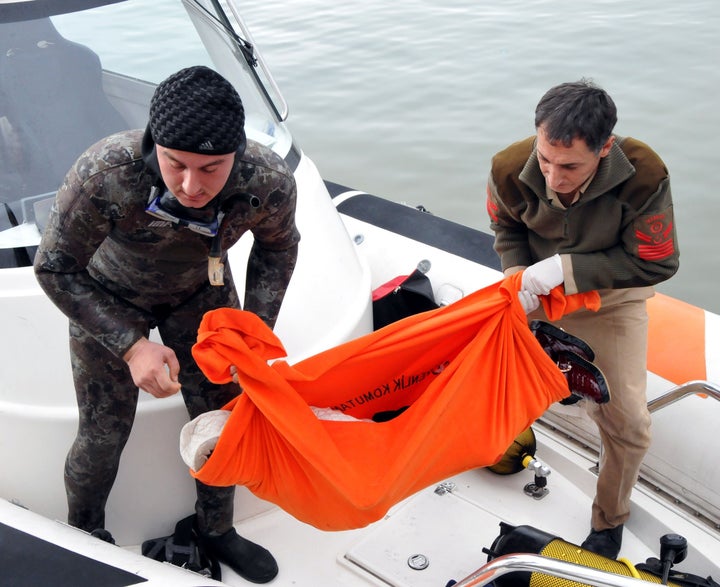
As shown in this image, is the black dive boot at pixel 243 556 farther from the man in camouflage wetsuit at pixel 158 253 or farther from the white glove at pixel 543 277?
the white glove at pixel 543 277

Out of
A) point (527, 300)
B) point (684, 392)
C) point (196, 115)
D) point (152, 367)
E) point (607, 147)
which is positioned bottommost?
point (684, 392)

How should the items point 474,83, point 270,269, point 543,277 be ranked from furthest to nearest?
point 474,83
point 543,277
point 270,269

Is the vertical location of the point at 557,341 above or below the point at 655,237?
below

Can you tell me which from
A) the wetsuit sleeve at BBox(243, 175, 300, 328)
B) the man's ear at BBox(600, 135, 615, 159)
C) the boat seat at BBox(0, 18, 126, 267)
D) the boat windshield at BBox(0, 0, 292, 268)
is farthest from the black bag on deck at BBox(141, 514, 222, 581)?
the man's ear at BBox(600, 135, 615, 159)

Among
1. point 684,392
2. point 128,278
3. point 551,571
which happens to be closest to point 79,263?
point 128,278

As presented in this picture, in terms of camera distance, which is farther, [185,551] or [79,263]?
[185,551]

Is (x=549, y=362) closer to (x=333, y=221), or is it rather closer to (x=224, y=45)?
(x=333, y=221)

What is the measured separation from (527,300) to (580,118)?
51 cm

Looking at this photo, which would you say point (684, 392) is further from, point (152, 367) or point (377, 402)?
point (152, 367)

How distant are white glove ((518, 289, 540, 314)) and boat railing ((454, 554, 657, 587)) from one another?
2.27 feet

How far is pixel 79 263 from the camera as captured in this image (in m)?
1.97

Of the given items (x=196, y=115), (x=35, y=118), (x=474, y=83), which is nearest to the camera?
(x=196, y=115)

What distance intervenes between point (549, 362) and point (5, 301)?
5.12ft

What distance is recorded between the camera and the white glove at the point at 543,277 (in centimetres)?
232
